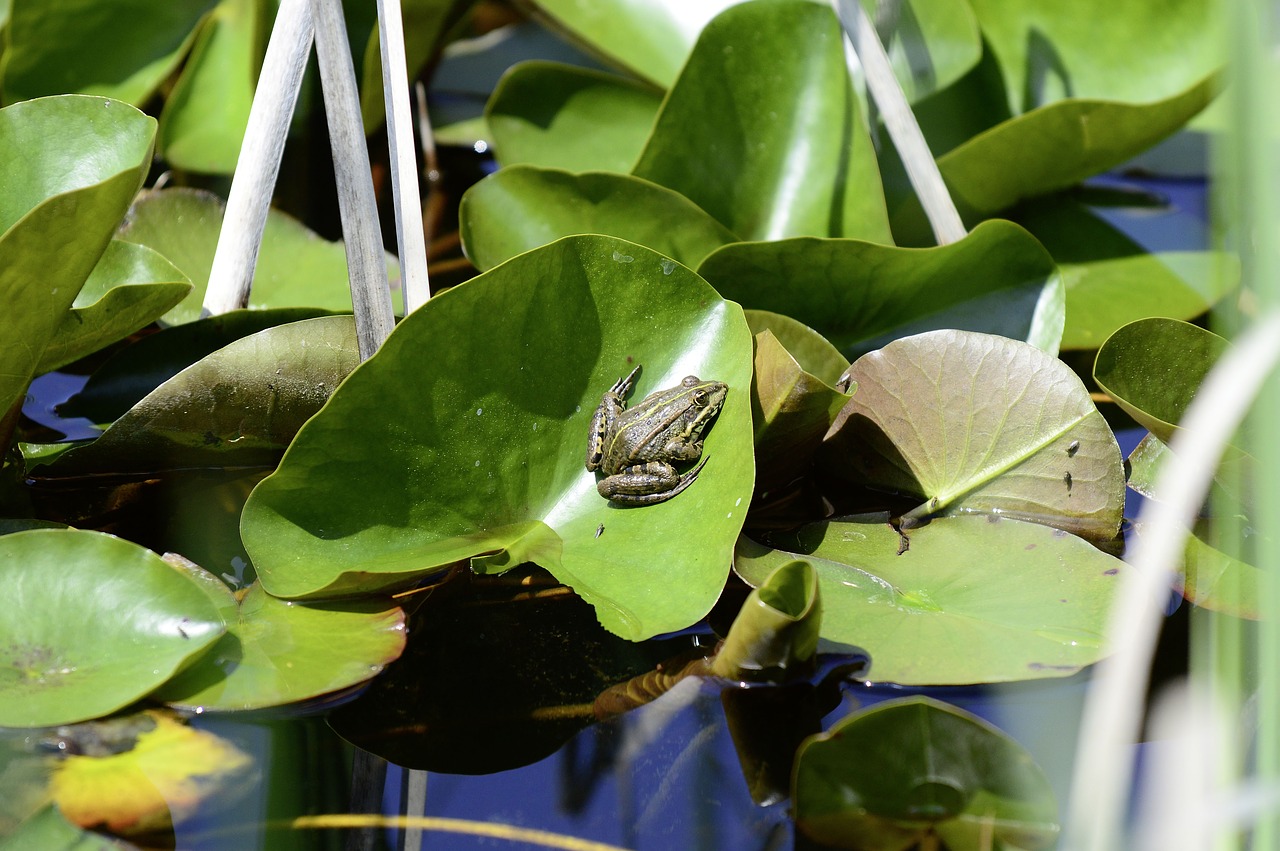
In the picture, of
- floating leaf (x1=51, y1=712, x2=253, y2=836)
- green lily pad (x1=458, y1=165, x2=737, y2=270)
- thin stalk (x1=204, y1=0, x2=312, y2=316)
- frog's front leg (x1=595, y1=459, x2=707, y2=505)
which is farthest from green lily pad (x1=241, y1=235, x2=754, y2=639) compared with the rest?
thin stalk (x1=204, y1=0, x2=312, y2=316)

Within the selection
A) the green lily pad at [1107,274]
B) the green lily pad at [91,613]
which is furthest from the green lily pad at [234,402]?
the green lily pad at [1107,274]

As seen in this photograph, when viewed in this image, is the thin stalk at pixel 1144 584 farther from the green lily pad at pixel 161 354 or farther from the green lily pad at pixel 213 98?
the green lily pad at pixel 213 98

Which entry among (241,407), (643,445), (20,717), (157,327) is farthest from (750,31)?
(20,717)

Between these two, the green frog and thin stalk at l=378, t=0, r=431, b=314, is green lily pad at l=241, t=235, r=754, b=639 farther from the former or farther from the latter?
thin stalk at l=378, t=0, r=431, b=314

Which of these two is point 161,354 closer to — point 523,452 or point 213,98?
point 523,452

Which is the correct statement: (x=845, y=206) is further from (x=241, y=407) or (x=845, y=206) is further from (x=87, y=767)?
(x=87, y=767)
